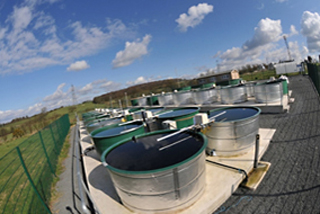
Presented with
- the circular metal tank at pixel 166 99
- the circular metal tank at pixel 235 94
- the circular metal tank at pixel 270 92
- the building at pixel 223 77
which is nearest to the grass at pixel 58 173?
the circular metal tank at pixel 166 99

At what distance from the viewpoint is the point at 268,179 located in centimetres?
521

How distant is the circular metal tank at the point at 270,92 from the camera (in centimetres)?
1355

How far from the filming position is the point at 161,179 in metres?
→ 3.70

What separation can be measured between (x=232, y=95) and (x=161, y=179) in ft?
50.5

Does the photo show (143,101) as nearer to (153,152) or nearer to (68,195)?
(68,195)

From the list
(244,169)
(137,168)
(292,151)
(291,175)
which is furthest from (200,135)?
(292,151)

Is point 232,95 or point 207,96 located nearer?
point 232,95

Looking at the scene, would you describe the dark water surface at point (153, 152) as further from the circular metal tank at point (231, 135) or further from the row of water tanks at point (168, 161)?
the circular metal tank at point (231, 135)

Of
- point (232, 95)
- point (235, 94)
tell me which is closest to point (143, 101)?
point (232, 95)

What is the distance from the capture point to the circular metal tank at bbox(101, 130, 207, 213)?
3.72 meters

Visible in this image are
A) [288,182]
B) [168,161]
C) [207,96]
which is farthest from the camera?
[207,96]

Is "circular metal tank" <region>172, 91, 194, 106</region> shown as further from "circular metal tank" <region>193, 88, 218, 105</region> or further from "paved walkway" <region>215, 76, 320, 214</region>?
"paved walkway" <region>215, 76, 320, 214</region>

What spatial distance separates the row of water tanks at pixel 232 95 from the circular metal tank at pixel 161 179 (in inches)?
480

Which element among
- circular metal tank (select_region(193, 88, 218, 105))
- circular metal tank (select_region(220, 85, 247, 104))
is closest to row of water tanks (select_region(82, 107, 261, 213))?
circular metal tank (select_region(220, 85, 247, 104))
